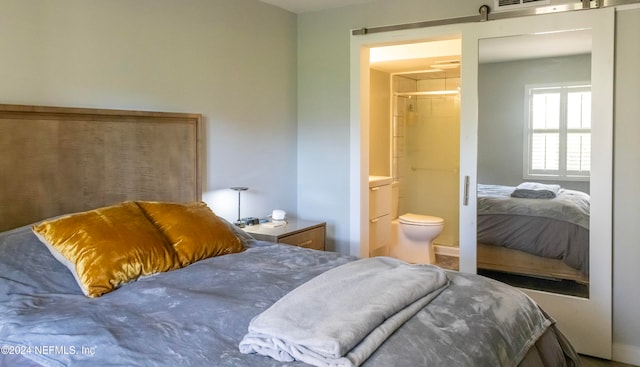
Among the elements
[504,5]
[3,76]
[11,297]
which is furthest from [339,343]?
[504,5]

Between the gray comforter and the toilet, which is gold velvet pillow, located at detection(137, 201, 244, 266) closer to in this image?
the gray comforter

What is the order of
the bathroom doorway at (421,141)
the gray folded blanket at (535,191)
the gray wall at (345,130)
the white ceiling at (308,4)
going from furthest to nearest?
the bathroom doorway at (421,141) → the white ceiling at (308,4) → the gray folded blanket at (535,191) → the gray wall at (345,130)

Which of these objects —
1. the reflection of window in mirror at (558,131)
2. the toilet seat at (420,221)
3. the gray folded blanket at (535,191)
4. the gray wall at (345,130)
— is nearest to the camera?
the gray wall at (345,130)

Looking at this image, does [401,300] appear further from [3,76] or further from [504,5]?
[504,5]

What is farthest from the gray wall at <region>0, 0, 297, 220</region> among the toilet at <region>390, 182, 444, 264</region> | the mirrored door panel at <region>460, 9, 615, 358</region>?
the toilet at <region>390, 182, 444, 264</region>

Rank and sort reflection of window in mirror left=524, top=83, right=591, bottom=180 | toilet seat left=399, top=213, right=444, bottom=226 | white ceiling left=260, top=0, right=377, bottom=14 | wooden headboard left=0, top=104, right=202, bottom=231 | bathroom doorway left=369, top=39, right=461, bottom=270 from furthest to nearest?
bathroom doorway left=369, top=39, right=461, bottom=270 < toilet seat left=399, top=213, right=444, bottom=226 < white ceiling left=260, top=0, right=377, bottom=14 < reflection of window in mirror left=524, top=83, right=591, bottom=180 < wooden headboard left=0, top=104, right=202, bottom=231

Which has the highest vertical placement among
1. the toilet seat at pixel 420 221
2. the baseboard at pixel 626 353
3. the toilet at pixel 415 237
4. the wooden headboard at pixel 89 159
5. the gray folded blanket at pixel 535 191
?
the wooden headboard at pixel 89 159

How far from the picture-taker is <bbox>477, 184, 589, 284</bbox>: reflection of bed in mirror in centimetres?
330

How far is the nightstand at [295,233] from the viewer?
344 cm

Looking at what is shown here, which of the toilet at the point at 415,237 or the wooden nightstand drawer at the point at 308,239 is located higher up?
the wooden nightstand drawer at the point at 308,239

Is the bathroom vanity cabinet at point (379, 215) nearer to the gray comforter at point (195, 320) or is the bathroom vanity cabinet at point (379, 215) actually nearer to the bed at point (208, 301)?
the bed at point (208, 301)

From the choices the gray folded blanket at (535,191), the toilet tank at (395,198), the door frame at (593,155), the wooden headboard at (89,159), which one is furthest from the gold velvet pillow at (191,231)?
the toilet tank at (395,198)

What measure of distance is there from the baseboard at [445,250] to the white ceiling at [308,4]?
10.3 feet

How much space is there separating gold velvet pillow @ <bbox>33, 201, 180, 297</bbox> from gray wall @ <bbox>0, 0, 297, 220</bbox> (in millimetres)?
755
